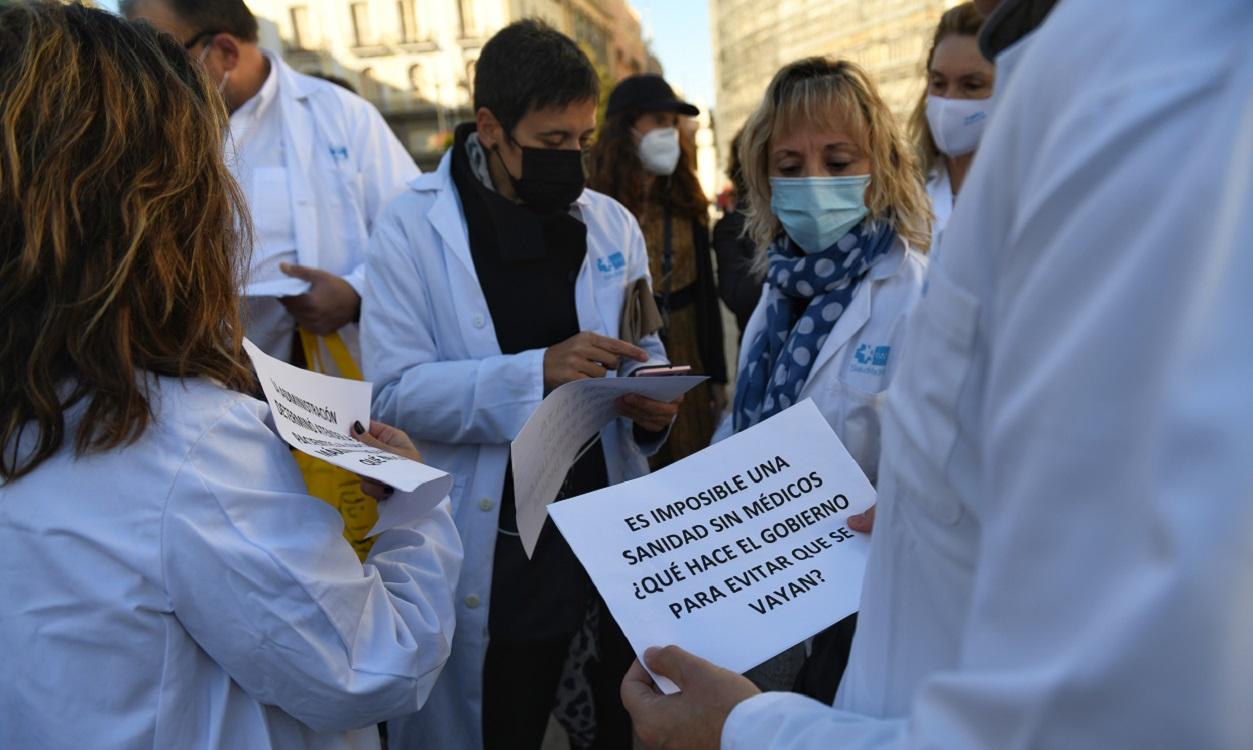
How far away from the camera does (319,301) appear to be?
273 centimetres

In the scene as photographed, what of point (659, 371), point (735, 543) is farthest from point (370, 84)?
point (735, 543)

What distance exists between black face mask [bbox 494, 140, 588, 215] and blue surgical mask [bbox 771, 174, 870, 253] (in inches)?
24.8

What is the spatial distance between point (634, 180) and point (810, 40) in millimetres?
22534

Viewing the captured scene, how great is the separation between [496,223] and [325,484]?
84 centimetres

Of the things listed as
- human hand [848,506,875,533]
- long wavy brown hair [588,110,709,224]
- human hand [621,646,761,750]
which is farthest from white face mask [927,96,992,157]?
human hand [621,646,761,750]


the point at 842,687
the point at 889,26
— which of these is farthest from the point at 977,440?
the point at 889,26

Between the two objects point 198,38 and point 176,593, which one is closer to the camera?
point 176,593

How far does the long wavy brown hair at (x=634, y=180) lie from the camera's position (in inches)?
161

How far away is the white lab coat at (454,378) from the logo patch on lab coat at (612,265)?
2 cm

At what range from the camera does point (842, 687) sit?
90cm

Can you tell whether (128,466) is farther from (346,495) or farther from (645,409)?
(645,409)

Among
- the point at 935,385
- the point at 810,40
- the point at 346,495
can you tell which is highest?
the point at 935,385

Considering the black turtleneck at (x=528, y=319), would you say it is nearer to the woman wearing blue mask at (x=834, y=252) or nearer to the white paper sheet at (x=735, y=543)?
the woman wearing blue mask at (x=834, y=252)

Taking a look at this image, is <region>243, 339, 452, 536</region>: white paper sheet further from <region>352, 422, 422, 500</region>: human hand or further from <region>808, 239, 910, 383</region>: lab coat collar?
<region>808, 239, 910, 383</region>: lab coat collar
